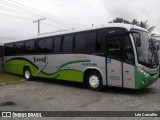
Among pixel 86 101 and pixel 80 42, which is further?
pixel 80 42

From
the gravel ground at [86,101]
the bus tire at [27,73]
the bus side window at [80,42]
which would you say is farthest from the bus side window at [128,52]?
the bus tire at [27,73]

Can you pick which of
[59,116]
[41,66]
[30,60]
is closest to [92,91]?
[59,116]

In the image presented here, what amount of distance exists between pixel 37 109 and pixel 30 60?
8276 millimetres

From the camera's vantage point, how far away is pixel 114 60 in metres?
9.69

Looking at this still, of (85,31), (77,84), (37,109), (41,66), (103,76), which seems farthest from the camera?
(41,66)

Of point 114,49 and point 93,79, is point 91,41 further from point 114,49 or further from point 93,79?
point 93,79

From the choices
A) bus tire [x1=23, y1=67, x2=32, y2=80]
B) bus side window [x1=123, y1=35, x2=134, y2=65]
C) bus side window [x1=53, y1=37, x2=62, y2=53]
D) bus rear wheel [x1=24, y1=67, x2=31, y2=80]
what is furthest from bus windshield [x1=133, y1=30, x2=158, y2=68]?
bus rear wheel [x1=24, y1=67, x2=31, y2=80]

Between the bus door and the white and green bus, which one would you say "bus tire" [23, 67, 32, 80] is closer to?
the white and green bus

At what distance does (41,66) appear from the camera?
1439 centimetres

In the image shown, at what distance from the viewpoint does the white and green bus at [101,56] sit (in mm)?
9242

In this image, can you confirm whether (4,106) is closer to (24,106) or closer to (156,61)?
(24,106)

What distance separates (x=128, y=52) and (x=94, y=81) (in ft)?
7.68

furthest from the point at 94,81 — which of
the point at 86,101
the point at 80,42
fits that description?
the point at 86,101

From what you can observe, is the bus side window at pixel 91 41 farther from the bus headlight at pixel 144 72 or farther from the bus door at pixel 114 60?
the bus headlight at pixel 144 72
